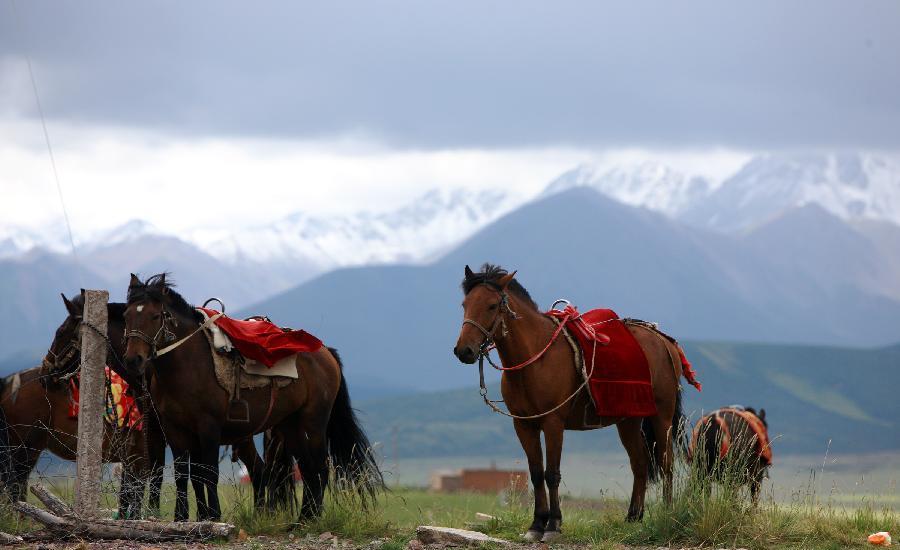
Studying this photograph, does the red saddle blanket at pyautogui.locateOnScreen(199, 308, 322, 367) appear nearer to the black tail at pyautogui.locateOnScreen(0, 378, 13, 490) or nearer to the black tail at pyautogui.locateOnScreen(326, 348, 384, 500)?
the black tail at pyautogui.locateOnScreen(326, 348, 384, 500)

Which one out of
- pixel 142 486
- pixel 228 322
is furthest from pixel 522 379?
pixel 142 486

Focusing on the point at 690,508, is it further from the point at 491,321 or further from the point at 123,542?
the point at 123,542

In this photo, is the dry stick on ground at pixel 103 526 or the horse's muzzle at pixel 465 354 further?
the horse's muzzle at pixel 465 354

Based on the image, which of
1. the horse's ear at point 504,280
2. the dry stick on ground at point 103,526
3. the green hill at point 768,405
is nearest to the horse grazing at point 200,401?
the dry stick on ground at point 103,526

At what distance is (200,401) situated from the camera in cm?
1320

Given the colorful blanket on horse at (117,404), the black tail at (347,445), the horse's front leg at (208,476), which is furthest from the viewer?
the black tail at (347,445)

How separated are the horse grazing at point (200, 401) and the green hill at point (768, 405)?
4032 inches

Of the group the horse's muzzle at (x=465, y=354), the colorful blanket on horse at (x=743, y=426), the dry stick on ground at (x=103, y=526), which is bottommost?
the dry stick on ground at (x=103, y=526)

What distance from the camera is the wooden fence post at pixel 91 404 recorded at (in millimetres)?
12039

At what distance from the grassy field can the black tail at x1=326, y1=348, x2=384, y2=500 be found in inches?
19.8

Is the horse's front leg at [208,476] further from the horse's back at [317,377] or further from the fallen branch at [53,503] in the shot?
Result: the fallen branch at [53,503]

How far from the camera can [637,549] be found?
39.3ft

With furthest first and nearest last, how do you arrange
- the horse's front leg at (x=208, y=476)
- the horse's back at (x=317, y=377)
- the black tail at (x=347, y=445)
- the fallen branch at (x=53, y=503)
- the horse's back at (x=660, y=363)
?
1. the black tail at (x=347, y=445)
2. the horse's back at (x=317, y=377)
3. the horse's back at (x=660, y=363)
4. the horse's front leg at (x=208, y=476)
5. the fallen branch at (x=53, y=503)

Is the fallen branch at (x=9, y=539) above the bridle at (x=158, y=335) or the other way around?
the other way around
